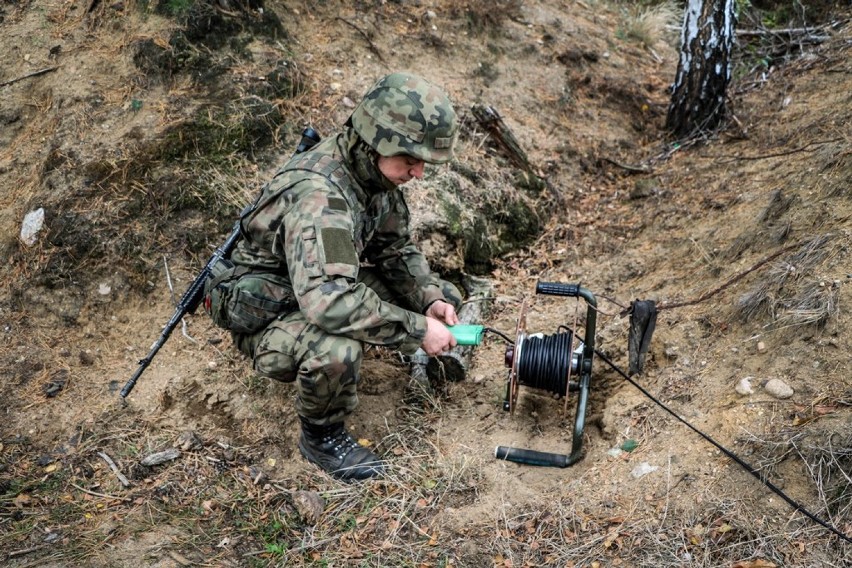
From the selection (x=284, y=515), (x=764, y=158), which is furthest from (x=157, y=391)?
(x=764, y=158)

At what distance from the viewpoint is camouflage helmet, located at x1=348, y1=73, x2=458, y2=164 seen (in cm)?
368

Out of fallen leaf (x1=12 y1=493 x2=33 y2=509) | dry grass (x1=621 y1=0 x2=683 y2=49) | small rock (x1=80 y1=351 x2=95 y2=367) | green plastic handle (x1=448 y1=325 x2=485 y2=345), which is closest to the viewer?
fallen leaf (x1=12 y1=493 x2=33 y2=509)

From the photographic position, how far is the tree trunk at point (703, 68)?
20.8 feet

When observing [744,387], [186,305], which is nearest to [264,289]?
[186,305]

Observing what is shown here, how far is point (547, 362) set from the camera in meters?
3.90

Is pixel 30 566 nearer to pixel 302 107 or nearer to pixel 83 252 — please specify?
pixel 83 252

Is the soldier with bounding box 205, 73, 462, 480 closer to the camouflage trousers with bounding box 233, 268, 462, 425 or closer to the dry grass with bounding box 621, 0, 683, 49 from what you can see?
the camouflage trousers with bounding box 233, 268, 462, 425

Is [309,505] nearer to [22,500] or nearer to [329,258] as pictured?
[329,258]

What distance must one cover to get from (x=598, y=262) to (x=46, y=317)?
4030mm

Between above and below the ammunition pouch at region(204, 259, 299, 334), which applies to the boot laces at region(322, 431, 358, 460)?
below

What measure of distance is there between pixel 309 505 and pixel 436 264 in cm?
221

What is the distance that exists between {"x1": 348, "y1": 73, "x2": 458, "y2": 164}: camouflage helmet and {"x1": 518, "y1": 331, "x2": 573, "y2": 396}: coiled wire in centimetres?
116

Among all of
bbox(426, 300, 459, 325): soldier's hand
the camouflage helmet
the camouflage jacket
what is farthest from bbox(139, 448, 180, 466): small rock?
the camouflage helmet

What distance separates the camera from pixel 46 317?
16.0 feet
